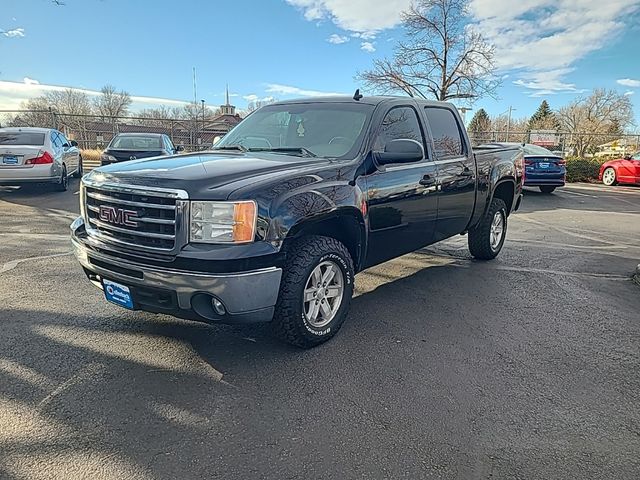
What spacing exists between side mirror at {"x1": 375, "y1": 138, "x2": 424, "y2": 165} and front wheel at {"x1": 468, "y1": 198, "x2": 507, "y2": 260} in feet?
8.66

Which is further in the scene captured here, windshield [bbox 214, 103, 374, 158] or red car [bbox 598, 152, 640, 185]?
red car [bbox 598, 152, 640, 185]

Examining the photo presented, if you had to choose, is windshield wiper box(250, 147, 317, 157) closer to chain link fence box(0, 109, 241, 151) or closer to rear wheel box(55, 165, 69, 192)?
rear wheel box(55, 165, 69, 192)

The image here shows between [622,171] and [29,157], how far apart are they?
63.4 ft

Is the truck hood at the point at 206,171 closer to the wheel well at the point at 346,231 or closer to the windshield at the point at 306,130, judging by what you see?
the windshield at the point at 306,130

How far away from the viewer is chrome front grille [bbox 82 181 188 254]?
3033 millimetres

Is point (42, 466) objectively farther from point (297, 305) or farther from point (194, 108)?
point (194, 108)

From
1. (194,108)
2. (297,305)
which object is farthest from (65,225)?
(194,108)

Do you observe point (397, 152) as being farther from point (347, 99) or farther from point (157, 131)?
point (157, 131)

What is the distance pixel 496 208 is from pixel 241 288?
4.53m

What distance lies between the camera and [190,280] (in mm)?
2979

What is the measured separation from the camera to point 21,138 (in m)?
10.6

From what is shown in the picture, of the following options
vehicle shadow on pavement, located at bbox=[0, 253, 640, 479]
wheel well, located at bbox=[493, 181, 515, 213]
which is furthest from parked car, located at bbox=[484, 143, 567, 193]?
vehicle shadow on pavement, located at bbox=[0, 253, 640, 479]

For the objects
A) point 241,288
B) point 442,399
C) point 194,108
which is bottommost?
point 442,399

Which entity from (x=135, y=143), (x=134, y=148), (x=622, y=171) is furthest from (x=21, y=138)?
(x=622, y=171)
